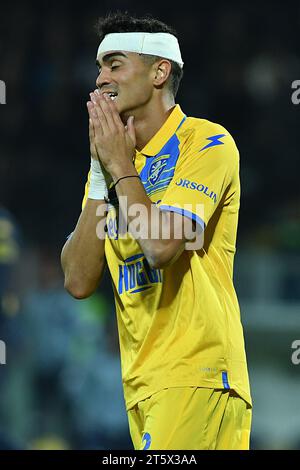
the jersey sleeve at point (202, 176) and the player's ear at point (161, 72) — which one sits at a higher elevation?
the player's ear at point (161, 72)

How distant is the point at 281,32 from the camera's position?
939 cm

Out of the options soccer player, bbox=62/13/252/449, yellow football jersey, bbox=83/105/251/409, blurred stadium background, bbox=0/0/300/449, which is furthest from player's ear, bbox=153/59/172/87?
blurred stadium background, bbox=0/0/300/449

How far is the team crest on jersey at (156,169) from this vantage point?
327 centimetres

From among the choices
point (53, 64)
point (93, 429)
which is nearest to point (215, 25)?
point (53, 64)

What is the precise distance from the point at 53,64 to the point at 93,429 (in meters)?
3.61

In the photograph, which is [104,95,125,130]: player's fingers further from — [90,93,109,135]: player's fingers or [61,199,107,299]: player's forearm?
[61,199,107,299]: player's forearm

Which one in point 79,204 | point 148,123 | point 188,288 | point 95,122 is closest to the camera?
point 188,288

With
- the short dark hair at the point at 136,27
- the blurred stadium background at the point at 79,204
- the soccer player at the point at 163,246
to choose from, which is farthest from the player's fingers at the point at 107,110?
the blurred stadium background at the point at 79,204

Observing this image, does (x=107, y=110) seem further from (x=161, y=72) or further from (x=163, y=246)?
(x=163, y=246)

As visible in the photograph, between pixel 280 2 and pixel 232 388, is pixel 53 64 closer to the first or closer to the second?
pixel 280 2

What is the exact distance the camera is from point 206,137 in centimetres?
322

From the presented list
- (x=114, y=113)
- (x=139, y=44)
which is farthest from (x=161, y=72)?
(x=114, y=113)

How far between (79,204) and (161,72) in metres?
4.68

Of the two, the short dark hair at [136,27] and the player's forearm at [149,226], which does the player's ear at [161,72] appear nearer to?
the short dark hair at [136,27]
